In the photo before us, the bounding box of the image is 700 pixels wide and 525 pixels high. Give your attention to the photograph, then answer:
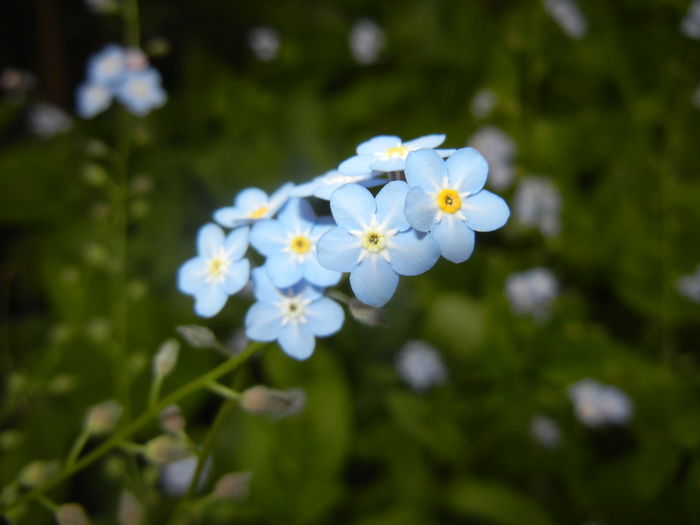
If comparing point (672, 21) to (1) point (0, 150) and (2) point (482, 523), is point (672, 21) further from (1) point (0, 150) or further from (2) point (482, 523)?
(1) point (0, 150)

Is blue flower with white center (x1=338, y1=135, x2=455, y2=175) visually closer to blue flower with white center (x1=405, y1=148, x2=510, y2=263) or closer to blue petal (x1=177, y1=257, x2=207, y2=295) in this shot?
blue flower with white center (x1=405, y1=148, x2=510, y2=263)

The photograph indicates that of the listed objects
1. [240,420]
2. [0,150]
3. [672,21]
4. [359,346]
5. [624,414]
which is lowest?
[240,420]

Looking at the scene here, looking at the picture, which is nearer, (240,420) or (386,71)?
(240,420)

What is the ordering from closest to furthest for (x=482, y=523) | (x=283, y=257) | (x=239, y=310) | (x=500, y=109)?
(x=283, y=257) → (x=482, y=523) → (x=239, y=310) → (x=500, y=109)

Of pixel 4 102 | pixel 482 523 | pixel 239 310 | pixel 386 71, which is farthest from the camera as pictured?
pixel 386 71

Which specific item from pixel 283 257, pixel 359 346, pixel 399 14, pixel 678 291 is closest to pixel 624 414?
pixel 678 291

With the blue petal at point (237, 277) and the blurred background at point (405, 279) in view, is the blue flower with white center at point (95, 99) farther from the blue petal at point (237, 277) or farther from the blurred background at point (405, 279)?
the blue petal at point (237, 277)

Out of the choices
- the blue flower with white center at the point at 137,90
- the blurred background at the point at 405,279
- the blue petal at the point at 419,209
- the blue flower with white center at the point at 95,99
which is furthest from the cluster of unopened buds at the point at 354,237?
the blue flower with white center at the point at 95,99

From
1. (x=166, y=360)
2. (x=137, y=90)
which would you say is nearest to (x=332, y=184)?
(x=166, y=360)
